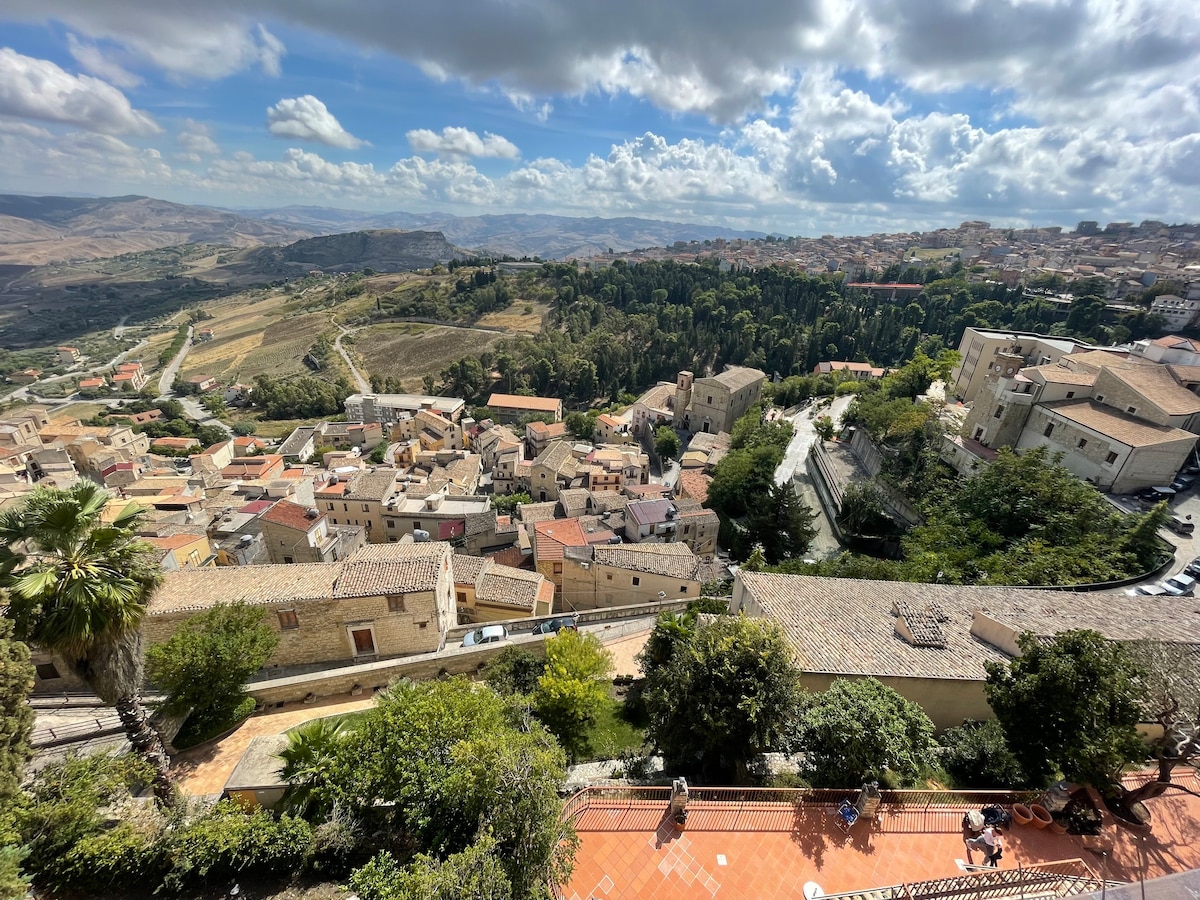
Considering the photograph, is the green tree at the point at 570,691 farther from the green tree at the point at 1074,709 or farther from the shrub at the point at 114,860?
the green tree at the point at 1074,709

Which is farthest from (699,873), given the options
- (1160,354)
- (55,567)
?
(1160,354)

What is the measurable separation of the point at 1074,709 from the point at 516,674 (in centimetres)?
1622

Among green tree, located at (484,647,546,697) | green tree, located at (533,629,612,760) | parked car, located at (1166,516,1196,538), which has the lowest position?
green tree, located at (484,647,546,697)

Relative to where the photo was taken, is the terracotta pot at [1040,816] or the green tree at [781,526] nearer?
the terracotta pot at [1040,816]

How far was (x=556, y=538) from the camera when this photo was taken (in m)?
35.4

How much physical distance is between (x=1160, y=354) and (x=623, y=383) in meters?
75.3

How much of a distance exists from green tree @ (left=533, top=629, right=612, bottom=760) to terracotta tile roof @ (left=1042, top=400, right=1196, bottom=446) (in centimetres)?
3599

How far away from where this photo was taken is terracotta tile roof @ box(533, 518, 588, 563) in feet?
111

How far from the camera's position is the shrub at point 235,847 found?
34.0ft

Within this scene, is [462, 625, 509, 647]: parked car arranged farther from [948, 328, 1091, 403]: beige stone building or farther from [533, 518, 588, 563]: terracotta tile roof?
[948, 328, 1091, 403]: beige stone building

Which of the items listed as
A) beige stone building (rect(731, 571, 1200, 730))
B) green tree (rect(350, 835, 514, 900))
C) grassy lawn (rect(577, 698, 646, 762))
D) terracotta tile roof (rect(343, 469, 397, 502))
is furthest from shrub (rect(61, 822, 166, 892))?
terracotta tile roof (rect(343, 469, 397, 502))

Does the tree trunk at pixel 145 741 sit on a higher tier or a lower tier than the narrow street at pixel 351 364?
higher

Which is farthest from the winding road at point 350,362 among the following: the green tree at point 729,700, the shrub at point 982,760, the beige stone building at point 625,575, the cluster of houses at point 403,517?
the shrub at point 982,760

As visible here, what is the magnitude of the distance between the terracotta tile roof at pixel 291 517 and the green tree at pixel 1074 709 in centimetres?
3474
